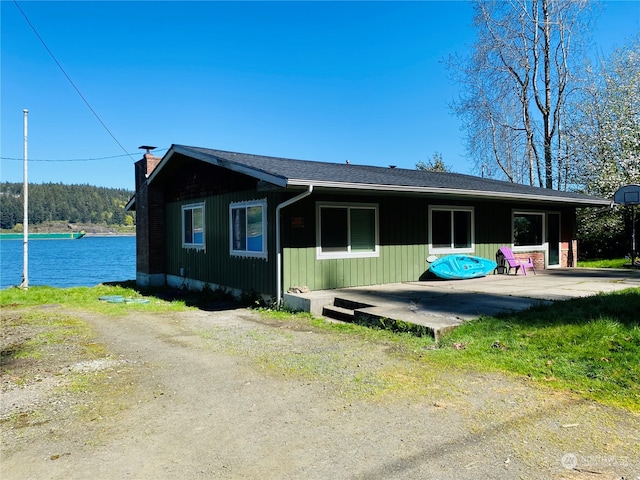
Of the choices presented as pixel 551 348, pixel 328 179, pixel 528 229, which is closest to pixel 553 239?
pixel 528 229

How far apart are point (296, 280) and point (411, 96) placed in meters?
19.2

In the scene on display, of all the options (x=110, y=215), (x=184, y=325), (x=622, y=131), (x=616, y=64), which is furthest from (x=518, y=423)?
(x=110, y=215)

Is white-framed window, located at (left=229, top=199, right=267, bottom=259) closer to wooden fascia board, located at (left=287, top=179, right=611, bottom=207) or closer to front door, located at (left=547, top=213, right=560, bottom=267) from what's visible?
wooden fascia board, located at (left=287, top=179, right=611, bottom=207)

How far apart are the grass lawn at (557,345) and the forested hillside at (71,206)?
6106 cm

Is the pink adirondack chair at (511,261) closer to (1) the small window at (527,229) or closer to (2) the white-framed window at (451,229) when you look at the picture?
(1) the small window at (527,229)

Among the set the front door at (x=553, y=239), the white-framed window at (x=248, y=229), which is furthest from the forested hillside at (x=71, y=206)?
the front door at (x=553, y=239)

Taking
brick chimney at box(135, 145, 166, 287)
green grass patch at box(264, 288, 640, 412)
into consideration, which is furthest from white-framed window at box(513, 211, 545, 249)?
brick chimney at box(135, 145, 166, 287)

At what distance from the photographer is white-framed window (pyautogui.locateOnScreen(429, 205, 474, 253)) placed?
35.6ft

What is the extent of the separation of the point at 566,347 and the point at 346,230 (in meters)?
5.18

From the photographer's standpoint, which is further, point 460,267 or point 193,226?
point 193,226

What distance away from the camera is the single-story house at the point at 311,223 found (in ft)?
27.8

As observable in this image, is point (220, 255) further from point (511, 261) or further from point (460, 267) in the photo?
point (511, 261)

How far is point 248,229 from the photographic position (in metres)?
9.48

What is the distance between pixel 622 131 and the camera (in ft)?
60.6
